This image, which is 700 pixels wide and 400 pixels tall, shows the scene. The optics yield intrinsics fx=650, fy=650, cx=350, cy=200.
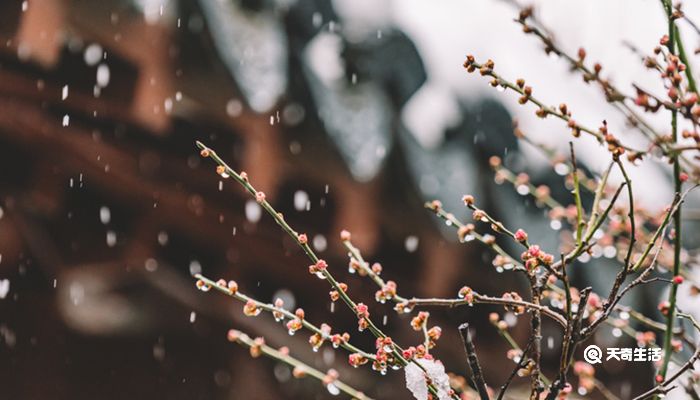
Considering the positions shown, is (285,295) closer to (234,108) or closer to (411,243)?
(411,243)

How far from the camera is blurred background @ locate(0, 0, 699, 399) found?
2.61m

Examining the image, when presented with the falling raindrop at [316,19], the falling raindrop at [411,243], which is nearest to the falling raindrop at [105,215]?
the falling raindrop at [316,19]

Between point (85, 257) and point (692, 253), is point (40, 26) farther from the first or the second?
point (692, 253)

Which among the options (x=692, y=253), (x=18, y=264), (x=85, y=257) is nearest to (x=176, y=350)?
(x=85, y=257)

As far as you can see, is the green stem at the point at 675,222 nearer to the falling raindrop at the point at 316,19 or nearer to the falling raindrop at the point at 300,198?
the falling raindrop at the point at 316,19

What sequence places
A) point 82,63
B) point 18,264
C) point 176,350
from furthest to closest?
point 176,350 → point 18,264 → point 82,63

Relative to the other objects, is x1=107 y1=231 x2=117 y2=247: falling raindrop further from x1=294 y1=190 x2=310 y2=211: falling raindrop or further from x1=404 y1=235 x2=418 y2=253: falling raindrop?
x1=404 y1=235 x2=418 y2=253: falling raindrop

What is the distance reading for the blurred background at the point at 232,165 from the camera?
2.61 m

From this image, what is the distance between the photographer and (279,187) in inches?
120

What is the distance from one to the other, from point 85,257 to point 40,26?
1210 mm

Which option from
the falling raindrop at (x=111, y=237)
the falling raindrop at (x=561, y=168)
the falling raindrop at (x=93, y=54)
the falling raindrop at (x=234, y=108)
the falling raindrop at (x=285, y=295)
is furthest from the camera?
the falling raindrop at (x=285, y=295)

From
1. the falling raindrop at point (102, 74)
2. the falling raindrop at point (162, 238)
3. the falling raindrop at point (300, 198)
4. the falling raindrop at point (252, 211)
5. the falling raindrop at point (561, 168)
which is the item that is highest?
the falling raindrop at point (561, 168)

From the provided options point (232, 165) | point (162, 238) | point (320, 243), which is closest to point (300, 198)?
point (320, 243)

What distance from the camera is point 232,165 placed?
3.00m
